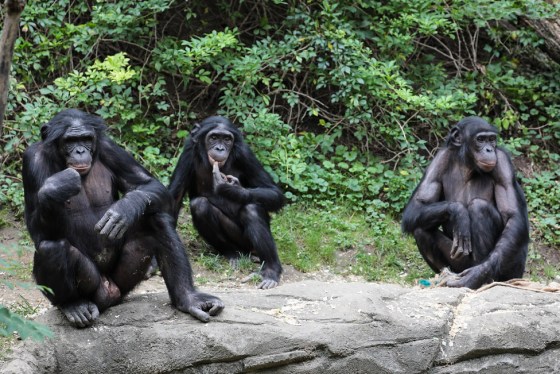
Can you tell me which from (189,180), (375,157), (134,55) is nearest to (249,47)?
(134,55)

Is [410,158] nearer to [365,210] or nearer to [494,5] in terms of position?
[365,210]

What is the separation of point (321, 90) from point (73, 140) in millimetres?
6614

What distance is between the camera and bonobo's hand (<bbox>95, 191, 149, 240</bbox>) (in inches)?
253

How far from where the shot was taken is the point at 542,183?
1194 centimetres

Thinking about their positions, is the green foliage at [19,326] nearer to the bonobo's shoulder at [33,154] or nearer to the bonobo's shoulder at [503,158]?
the bonobo's shoulder at [33,154]

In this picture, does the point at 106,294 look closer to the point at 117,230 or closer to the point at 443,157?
the point at 117,230

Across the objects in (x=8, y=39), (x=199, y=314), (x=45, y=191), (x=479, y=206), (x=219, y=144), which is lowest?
(x=199, y=314)

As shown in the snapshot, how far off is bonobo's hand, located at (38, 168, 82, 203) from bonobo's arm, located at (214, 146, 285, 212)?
11.7ft

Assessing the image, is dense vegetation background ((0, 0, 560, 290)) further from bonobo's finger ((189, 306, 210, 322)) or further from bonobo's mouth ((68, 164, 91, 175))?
bonobo's finger ((189, 306, 210, 322))

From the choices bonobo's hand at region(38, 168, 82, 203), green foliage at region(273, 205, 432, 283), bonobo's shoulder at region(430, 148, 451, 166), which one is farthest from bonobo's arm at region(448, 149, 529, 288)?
bonobo's hand at region(38, 168, 82, 203)

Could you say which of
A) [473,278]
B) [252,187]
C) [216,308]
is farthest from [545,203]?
[216,308]

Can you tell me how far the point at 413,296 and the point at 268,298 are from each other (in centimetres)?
115

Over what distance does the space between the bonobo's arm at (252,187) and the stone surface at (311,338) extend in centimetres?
297

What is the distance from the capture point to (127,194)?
674cm
